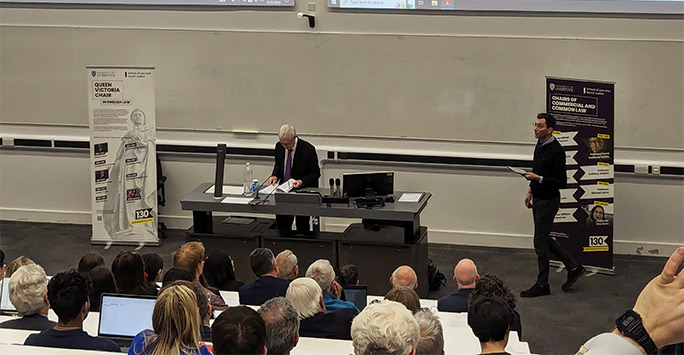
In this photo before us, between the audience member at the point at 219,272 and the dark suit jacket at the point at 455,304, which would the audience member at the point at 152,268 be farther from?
the dark suit jacket at the point at 455,304

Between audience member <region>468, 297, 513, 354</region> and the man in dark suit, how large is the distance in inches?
191

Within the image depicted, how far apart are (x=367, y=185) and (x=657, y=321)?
570cm

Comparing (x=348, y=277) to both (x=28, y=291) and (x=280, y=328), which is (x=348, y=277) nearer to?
(x=28, y=291)

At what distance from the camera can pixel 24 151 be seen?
10.8 metres

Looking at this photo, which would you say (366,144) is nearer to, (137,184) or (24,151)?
(137,184)

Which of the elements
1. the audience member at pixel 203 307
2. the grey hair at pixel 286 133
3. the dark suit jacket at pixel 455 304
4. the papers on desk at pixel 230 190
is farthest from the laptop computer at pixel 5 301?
Result: the grey hair at pixel 286 133

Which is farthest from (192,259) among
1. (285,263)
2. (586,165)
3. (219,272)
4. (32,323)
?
(586,165)

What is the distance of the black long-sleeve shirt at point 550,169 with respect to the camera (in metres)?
7.92

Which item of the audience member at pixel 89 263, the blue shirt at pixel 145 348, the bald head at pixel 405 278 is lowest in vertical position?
the bald head at pixel 405 278

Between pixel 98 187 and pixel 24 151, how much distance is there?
5.11 feet

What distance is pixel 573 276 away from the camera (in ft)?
27.3

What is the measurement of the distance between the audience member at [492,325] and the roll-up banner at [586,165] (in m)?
5.30

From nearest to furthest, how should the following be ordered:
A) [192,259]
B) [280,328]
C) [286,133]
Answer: [280,328]
[192,259]
[286,133]

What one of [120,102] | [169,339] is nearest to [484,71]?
[120,102]
